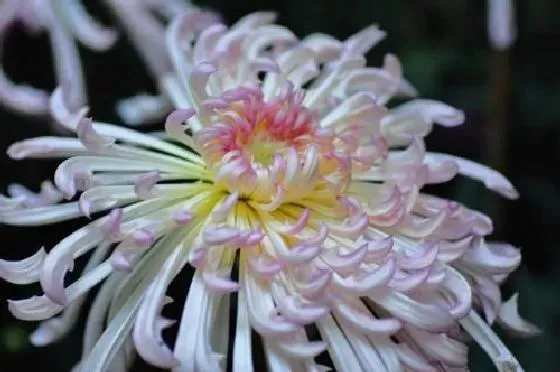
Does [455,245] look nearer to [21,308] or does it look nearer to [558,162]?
[21,308]

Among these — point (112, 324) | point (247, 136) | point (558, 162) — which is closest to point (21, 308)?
point (112, 324)

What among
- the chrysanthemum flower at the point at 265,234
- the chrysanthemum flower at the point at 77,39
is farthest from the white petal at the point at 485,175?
the chrysanthemum flower at the point at 77,39

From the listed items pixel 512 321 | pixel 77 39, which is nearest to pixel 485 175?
pixel 512 321

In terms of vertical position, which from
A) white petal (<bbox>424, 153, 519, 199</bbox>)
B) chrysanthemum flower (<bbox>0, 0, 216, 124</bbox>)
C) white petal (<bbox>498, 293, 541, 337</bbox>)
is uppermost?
chrysanthemum flower (<bbox>0, 0, 216, 124</bbox>)

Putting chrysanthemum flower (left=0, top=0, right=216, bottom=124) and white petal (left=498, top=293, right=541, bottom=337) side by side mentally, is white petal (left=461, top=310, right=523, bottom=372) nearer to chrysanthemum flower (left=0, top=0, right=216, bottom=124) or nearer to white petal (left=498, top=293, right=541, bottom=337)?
white petal (left=498, top=293, right=541, bottom=337)

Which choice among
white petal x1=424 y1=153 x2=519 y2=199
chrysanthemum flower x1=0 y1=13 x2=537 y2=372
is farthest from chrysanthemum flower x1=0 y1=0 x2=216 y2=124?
white petal x1=424 y1=153 x2=519 y2=199

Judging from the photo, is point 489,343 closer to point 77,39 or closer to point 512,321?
point 512,321
